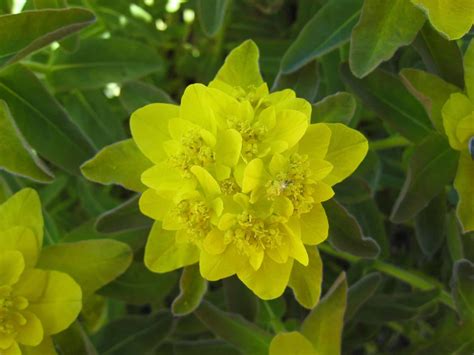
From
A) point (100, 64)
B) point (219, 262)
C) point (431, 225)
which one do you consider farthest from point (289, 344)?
point (100, 64)

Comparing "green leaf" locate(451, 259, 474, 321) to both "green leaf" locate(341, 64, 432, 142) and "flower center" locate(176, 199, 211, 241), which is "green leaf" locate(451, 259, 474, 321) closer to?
"green leaf" locate(341, 64, 432, 142)

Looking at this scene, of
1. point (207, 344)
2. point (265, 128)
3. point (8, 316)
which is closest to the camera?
point (265, 128)

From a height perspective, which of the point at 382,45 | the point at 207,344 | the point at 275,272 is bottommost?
the point at 207,344

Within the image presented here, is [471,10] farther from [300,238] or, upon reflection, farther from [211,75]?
[211,75]

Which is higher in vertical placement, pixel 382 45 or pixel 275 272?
pixel 382 45

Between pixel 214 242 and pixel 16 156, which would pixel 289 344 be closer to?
pixel 214 242

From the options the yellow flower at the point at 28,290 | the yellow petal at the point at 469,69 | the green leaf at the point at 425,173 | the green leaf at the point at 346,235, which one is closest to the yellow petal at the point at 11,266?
the yellow flower at the point at 28,290

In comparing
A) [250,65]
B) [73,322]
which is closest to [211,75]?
[250,65]
